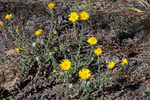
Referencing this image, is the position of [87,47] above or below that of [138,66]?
above

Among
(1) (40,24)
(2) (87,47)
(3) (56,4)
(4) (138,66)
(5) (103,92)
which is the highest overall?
(3) (56,4)

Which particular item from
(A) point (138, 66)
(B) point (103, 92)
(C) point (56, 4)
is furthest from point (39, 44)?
(A) point (138, 66)

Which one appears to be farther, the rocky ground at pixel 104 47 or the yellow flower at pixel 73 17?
the yellow flower at pixel 73 17

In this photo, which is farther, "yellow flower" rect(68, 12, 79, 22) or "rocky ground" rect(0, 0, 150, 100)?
"yellow flower" rect(68, 12, 79, 22)

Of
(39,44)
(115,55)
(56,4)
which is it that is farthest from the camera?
(56,4)

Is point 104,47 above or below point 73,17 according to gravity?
below

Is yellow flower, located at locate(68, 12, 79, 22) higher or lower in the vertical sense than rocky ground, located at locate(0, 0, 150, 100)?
higher

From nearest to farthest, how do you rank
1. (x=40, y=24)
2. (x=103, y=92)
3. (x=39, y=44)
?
(x=103, y=92), (x=39, y=44), (x=40, y=24)

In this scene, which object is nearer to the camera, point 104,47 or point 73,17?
point 73,17

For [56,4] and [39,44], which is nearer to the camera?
[39,44]

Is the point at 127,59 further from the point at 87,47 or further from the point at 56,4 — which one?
the point at 56,4

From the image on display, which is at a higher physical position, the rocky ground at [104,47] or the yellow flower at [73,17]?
the yellow flower at [73,17]
